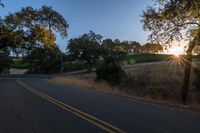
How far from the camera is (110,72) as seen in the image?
4375 centimetres

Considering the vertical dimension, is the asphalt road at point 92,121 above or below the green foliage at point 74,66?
above

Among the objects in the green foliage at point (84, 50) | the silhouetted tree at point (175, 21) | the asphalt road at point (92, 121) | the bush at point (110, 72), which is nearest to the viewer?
the asphalt road at point (92, 121)

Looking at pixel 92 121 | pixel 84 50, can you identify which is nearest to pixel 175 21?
pixel 92 121

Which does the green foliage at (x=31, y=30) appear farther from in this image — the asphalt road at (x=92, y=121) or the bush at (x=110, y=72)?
the asphalt road at (x=92, y=121)

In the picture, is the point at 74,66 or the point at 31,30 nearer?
the point at 31,30

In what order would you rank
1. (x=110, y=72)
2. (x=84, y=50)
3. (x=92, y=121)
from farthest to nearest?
(x=84, y=50) → (x=110, y=72) → (x=92, y=121)

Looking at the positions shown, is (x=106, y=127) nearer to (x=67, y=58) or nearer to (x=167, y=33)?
(x=167, y=33)

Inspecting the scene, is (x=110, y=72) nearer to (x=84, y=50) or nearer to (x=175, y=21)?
(x=175, y=21)

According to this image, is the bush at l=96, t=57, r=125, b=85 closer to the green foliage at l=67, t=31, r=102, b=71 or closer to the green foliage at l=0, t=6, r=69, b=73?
the green foliage at l=0, t=6, r=69, b=73

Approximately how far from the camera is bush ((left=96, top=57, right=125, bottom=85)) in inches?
1713

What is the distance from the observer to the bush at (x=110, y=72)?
43.5 meters

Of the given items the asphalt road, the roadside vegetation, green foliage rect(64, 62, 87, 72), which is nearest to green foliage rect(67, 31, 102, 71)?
green foliage rect(64, 62, 87, 72)

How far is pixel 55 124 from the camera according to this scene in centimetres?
1055

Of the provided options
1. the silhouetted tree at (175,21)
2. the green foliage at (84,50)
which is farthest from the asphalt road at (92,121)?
the green foliage at (84,50)
